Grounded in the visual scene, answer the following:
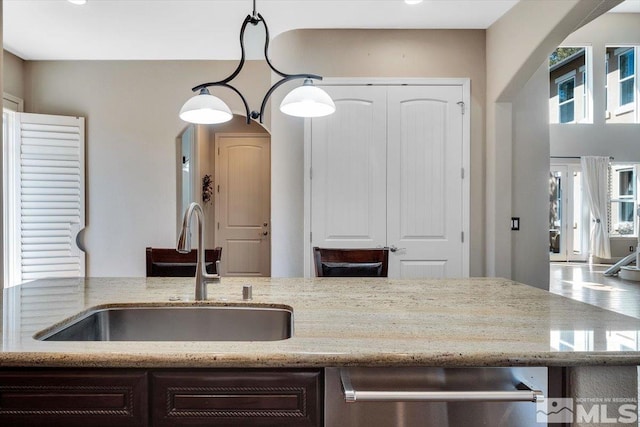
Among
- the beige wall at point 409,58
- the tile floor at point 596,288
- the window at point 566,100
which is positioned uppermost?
the window at point 566,100

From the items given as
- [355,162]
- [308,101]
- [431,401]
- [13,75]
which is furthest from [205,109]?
[13,75]

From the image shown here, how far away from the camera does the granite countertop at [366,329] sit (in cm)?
90

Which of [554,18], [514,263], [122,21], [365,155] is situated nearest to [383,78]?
[365,155]

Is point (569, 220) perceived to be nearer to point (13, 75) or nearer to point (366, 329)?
point (366, 329)

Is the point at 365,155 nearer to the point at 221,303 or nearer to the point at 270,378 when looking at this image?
the point at 221,303

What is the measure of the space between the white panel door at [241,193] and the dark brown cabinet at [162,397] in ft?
16.0

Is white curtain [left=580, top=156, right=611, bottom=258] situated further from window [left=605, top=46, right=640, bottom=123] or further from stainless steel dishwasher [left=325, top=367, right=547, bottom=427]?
stainless steel dishwasher [left=325, top=367, right=547, bottom=427]

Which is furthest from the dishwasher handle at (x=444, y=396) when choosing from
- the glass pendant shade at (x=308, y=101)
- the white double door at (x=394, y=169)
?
the white double door at (x=394, y=169)

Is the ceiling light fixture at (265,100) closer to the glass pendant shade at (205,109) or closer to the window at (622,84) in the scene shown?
the glass pendant shade at (205,109)

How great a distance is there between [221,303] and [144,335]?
0.98ft

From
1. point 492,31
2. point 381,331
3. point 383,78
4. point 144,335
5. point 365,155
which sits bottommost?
point 144,335

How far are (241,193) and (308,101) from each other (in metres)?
4.24

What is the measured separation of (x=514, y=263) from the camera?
10.7 feet

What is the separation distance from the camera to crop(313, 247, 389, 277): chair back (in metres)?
2.19
